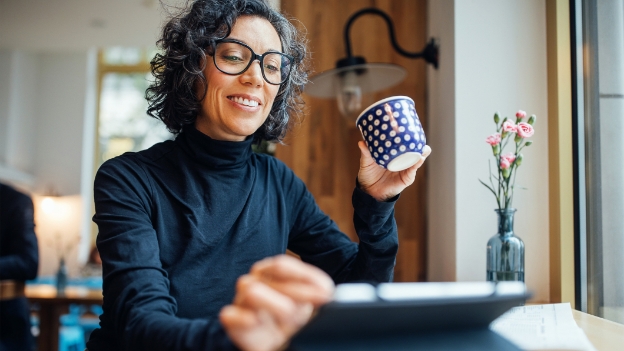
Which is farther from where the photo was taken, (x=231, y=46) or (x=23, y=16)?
(x=23, y=16)

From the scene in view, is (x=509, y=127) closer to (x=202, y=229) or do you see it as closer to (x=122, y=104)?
(x=202, y=229)

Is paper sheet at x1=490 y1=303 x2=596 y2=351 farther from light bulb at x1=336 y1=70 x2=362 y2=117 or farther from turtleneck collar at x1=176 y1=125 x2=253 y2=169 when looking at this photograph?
light bulb at x1=336 y1=70 x2=362 y2=117

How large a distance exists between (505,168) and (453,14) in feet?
1.83

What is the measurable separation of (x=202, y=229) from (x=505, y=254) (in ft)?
2.51

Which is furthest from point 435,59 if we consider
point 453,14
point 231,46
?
point 231,46

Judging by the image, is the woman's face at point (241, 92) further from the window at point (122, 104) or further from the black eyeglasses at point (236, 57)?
the window at point (122, 104)

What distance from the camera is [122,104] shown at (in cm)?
715

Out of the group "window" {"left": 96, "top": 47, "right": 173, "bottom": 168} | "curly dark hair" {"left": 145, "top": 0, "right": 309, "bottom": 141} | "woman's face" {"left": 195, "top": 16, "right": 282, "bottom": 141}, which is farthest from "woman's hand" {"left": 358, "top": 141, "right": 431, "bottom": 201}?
"window" {"left": 96, "top": 47, "right": 173, "bottom": 168}

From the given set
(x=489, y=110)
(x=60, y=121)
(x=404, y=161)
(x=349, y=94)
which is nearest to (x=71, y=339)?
(x=349, y=94)

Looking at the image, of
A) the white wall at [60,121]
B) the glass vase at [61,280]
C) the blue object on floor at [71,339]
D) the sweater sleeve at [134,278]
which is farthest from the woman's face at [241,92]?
the white wall at [60,121]

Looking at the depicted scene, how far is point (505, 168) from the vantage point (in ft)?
4.30

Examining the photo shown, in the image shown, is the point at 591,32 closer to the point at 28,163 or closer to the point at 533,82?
the point at 533,82

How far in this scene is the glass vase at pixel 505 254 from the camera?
4.23 feet

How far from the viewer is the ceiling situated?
4953 millimetres
